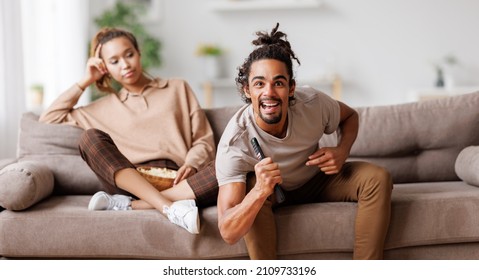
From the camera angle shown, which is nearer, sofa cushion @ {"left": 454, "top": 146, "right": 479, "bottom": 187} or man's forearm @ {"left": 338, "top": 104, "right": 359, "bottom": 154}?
man's forearm @ {"left": 338, "top": 104, "right": 359, "bottom": 154}

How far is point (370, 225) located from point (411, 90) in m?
4.09

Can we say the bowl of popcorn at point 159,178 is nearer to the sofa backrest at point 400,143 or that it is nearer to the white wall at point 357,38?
the sofa backrest at point 400,143

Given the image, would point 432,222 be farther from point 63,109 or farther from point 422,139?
point 63,109

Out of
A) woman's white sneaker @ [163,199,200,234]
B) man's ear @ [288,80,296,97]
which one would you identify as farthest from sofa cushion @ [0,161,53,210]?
man's ear @ [288,80,296,97]

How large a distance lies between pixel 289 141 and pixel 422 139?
0.84 metres

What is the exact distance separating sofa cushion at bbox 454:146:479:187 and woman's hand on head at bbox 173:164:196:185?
105 cm

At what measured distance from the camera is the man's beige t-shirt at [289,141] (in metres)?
1.92

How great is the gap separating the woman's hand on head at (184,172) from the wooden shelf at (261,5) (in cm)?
365

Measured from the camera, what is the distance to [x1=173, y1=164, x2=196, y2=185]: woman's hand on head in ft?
7.76

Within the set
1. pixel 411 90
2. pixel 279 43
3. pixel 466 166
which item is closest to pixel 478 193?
pixel 466 166

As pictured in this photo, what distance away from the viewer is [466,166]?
7.78 feet

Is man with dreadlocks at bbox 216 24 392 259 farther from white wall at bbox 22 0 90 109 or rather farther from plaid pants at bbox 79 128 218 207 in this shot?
white wall at bbox 22 0 90 109

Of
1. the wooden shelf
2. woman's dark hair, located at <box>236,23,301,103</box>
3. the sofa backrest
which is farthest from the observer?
the wooden shelf
